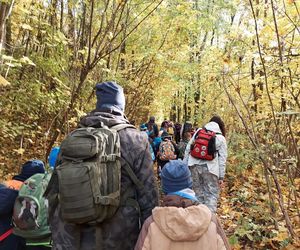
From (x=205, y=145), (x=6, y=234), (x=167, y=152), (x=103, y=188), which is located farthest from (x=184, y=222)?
(x=167, y=152)

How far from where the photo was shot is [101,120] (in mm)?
2641

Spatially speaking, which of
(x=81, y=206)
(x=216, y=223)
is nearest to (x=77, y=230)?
(x=81, y=206)

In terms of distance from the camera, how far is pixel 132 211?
2.50m

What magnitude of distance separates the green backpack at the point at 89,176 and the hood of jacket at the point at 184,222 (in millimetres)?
376

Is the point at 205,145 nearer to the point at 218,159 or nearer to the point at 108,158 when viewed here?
the point at 218,159

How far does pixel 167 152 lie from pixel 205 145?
121 inches

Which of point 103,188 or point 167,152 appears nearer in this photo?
point 103,188

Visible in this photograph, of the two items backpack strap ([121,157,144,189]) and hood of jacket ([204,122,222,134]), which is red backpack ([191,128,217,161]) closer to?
hood of jacket ([204,122,222,134])

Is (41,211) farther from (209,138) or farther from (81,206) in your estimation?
(209,138)

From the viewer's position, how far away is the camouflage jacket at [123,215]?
96.3 inches

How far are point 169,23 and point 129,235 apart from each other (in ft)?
A: 28.6

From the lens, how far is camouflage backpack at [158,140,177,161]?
8.85 metres

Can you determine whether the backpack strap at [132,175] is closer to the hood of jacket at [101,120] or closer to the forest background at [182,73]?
the hood of jacket at [101,120]

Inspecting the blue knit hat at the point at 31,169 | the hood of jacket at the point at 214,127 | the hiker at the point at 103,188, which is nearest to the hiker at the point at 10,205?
the blue knit hat at the point at 31,169
